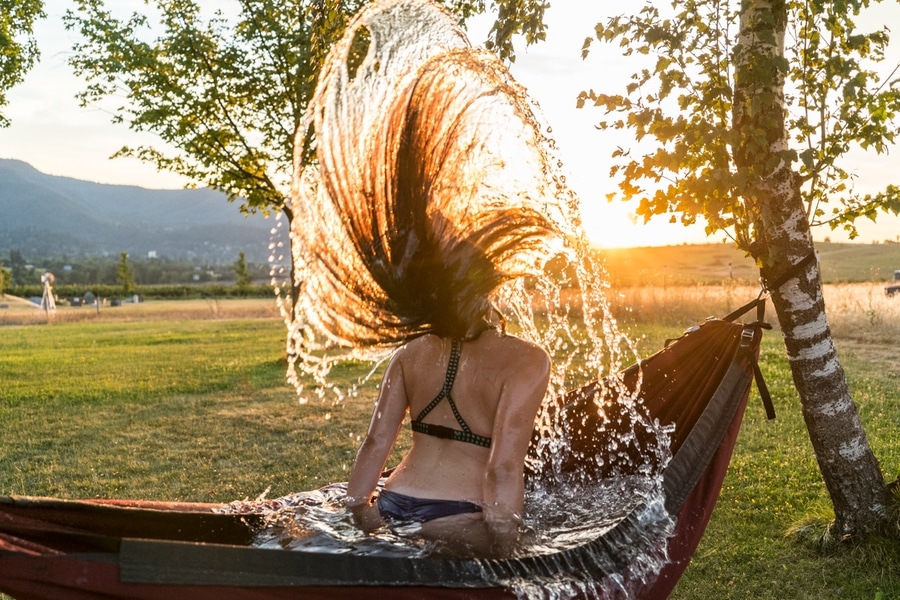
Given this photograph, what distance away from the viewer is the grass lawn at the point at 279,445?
13.6ft

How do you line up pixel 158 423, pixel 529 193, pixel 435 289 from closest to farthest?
1. pixel 435 289
2. pixel 529 193
3. pixel 158 423

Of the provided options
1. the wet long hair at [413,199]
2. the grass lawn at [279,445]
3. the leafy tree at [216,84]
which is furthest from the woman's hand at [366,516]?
the leafy tree at [216,84]

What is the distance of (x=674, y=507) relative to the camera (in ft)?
9.43

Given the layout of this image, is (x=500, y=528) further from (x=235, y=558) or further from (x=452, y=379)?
(x=235, y=558)

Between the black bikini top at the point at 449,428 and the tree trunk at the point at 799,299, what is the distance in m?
1.91

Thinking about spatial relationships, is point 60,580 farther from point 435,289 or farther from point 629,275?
point 629,275

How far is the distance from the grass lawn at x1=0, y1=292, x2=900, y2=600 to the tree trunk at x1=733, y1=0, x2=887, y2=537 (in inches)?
12.1

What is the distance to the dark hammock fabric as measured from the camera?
74.0 inches

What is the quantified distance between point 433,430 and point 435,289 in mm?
493

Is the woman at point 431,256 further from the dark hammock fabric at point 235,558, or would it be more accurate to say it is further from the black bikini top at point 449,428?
the dark hammock fabric at point 235,558

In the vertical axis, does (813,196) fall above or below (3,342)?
above

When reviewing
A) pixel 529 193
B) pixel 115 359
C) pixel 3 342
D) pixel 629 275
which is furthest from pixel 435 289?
pixel 629 275

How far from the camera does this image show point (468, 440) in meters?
2.72

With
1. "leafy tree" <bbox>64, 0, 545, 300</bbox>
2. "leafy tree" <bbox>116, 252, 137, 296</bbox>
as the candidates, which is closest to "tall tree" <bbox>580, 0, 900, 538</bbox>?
"leafy tree" <bbox>64, 0, 545, 300</bbox>
